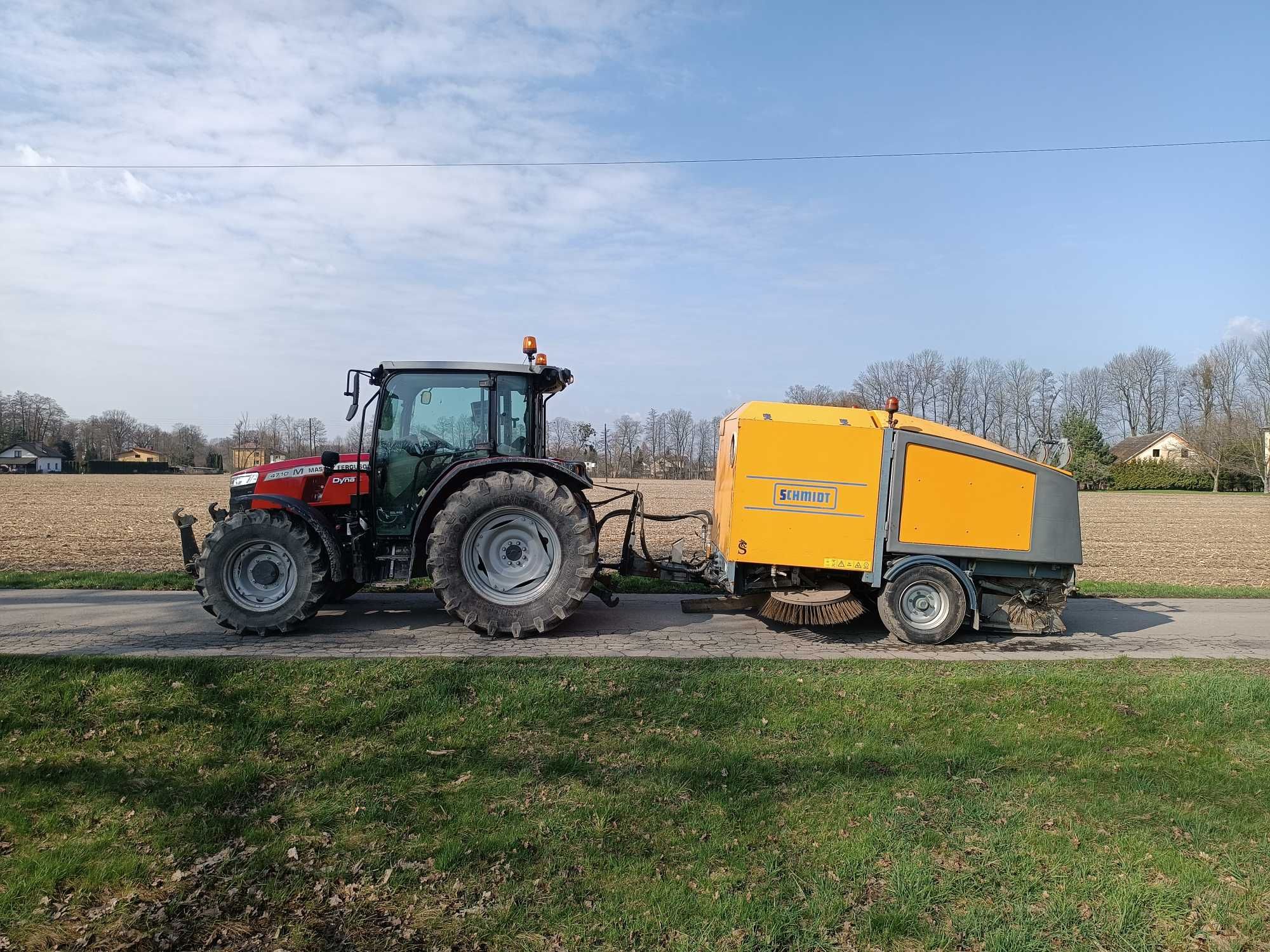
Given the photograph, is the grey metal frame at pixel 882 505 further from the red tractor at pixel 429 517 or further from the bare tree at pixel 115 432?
the bare tree at pixel 115 432

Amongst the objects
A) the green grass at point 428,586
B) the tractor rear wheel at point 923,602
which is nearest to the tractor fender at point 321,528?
the green grass at point 428,586

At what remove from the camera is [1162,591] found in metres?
11.6

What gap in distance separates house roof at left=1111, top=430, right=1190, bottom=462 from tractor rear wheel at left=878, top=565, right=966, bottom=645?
77.5 m

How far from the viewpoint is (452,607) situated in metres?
7.35

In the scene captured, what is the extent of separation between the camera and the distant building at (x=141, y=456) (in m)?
102

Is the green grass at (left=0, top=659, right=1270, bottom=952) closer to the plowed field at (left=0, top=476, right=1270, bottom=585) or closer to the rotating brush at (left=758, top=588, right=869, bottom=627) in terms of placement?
the rotating brush at (left=758, top=588, right=869, bottom=627)

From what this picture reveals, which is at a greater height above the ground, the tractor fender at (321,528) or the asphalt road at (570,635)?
the tractor fender at (321,528)

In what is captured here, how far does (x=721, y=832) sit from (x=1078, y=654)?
508 cm

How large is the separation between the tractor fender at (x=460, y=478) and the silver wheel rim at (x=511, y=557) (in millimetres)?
496

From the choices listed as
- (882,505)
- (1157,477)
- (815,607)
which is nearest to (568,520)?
(815,607)

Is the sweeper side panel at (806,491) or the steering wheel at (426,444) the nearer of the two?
the sweeper side panel at (806,491)

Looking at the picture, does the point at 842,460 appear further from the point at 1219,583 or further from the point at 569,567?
the point at 1219,583

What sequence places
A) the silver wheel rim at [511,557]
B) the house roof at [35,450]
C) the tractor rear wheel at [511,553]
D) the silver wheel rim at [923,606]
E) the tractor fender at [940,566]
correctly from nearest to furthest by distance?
the tractor rear wheel at [511,553]
the silver wheel rim at [511,557]
the tractor fender at [940,566]
the silver wheel rim at [923,606]
the house roof at [35,450]

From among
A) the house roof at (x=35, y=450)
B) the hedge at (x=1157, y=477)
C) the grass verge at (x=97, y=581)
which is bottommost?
the grass verge at (x=97, y=581)
